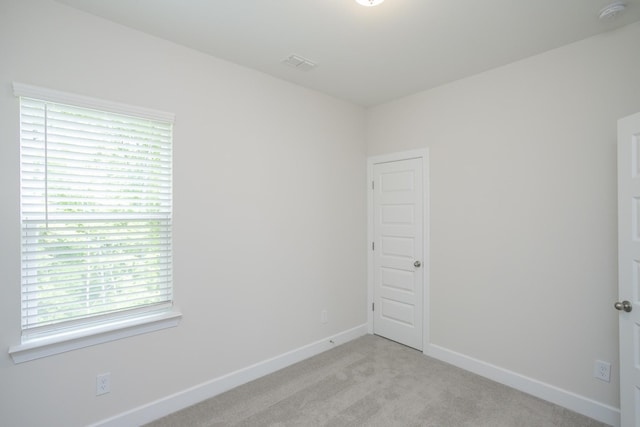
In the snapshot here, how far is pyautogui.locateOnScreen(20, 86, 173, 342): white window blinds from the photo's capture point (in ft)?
6.14

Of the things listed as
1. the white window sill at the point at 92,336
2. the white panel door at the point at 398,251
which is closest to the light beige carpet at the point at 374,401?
the white panel door at the point at 398,251

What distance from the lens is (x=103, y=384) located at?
2.06 m

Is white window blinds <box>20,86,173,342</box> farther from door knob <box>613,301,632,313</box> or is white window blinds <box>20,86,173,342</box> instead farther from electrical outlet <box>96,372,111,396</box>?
door knob <box>613,301,632,313</box>

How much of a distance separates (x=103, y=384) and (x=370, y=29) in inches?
120

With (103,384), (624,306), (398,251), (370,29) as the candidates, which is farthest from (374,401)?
(370,29)

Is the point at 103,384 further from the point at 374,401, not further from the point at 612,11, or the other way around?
the point at 612,11

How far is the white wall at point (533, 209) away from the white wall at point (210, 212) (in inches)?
42.5

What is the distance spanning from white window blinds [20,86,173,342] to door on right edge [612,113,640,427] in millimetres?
3128

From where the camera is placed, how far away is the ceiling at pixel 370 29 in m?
1.96

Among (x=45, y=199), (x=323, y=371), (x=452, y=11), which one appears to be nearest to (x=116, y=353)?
(x=45, y=199)

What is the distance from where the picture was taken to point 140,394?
220 centimetres

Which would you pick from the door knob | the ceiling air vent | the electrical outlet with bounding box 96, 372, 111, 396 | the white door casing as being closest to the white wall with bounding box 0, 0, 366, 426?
the electrical outlet with bounding box 96, 372, 111, 396

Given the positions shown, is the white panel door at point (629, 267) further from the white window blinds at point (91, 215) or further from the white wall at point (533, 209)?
the white window blinds at point (91, 215)

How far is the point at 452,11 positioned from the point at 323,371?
3088 millimetres
